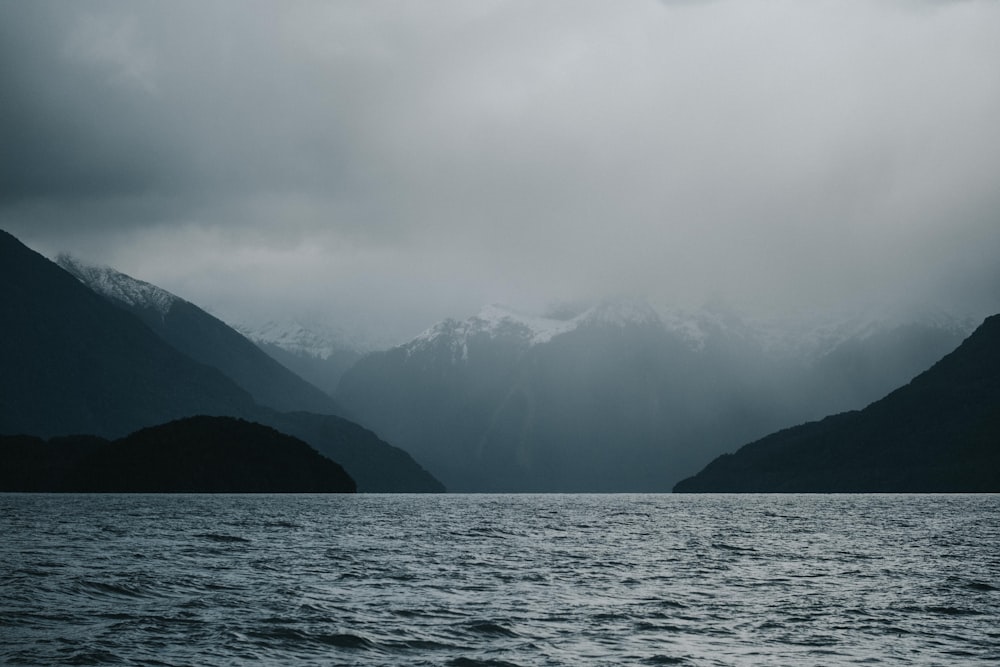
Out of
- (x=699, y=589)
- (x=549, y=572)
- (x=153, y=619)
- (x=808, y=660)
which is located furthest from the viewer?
(x=549, y=572)

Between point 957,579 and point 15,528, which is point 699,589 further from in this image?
point 15,528

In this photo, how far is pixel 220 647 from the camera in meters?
36.3

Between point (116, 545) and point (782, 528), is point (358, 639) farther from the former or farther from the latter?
point (782, 528)

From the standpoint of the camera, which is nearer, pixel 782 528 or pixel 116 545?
pixel 116 545

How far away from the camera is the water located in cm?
3625

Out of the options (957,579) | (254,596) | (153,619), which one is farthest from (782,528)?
(153,619)

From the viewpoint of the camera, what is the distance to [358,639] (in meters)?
38.2

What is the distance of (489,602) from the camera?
163ft

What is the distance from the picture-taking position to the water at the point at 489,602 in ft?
119

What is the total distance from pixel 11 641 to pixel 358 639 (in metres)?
12.7

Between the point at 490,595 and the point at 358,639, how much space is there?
50.0 feet

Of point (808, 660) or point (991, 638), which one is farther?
point (991, 638)

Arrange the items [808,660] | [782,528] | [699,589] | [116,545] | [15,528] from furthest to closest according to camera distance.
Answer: [782,528] < [15,528] < [116,545] < [699,589] < [808,660]

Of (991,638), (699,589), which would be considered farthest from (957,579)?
(991,638)
